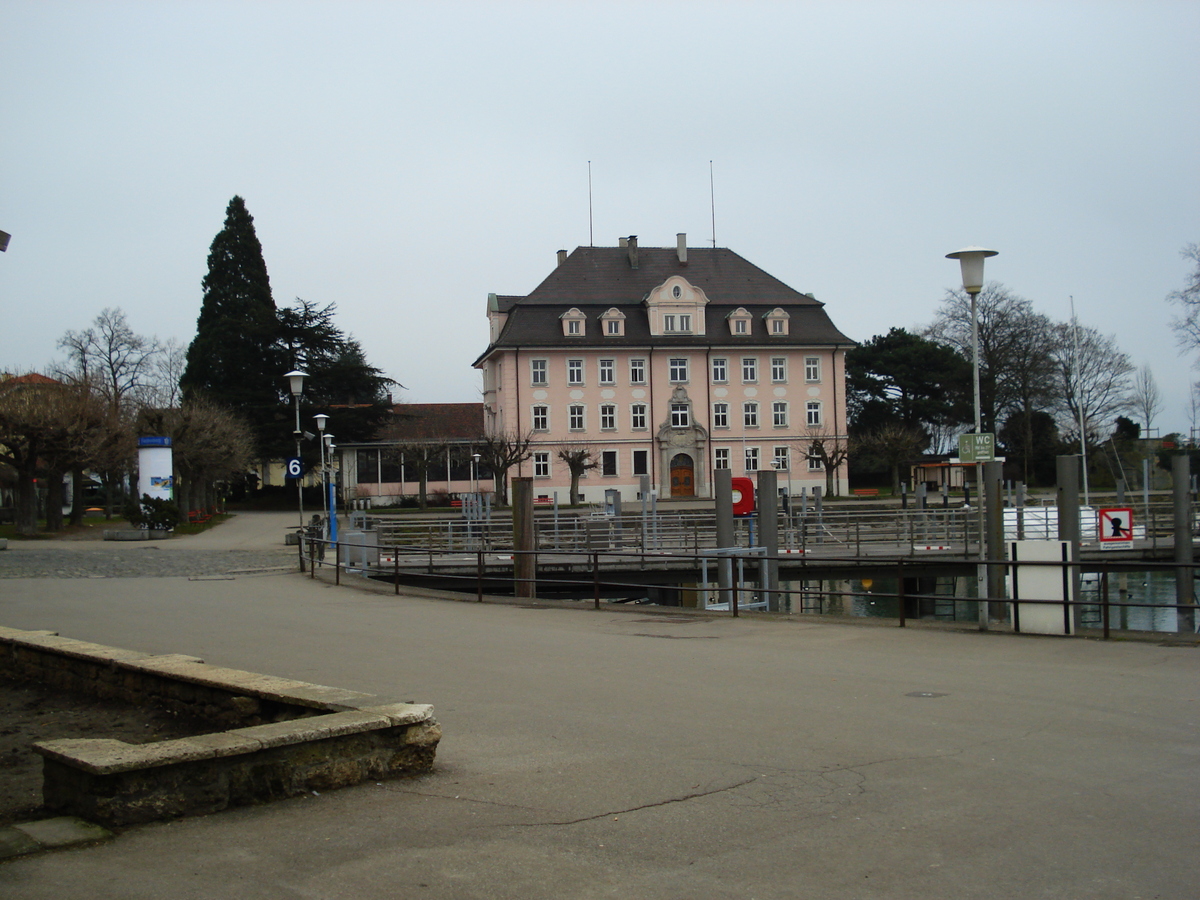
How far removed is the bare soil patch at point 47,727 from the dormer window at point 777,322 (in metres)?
63.2

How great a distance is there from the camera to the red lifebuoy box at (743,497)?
97.9 feet

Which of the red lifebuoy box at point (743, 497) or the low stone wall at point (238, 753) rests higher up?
the red lifebuoy box at point (743, 497)

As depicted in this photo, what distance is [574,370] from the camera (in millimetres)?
68375

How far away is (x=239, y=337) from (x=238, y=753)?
230ft

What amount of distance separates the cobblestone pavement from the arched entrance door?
36.3m

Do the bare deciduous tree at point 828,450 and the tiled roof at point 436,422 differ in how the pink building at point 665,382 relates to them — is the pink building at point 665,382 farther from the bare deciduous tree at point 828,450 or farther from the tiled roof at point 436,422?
the tiled roof at point 436,422

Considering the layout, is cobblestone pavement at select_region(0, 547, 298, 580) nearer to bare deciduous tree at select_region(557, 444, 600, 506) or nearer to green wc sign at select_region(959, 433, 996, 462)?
green wc sign at select_region(959, 433, 996, 462)

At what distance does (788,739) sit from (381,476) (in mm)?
66320

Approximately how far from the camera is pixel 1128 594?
30.1m

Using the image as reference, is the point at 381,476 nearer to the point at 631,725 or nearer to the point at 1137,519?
the point at 1137,519

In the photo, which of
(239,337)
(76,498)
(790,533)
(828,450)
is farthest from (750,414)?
(76,498)

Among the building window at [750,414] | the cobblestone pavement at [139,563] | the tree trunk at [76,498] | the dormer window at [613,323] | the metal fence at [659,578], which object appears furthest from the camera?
the building window at [750,414]

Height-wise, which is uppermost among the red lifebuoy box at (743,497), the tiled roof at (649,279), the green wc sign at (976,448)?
the tiled roof at (649,279)

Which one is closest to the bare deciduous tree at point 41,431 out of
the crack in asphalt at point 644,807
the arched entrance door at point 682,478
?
the arched entrance door at point 682,478
